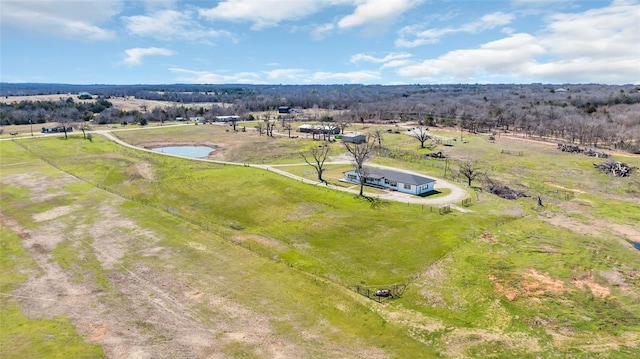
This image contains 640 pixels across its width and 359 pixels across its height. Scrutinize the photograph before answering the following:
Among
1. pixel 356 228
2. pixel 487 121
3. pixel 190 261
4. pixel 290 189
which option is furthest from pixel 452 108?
pixel 190 261

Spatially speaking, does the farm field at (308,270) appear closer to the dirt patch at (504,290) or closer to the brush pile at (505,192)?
the dirt patch at (504,290)

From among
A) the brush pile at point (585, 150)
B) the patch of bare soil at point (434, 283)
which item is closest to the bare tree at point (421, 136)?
the brush pile at point (585, 150)

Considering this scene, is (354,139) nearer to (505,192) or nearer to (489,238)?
(505,192)

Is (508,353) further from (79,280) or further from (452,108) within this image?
(452,108)

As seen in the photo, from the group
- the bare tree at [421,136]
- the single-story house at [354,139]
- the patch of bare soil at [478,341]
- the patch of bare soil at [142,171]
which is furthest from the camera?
the single-story house at [354,139]

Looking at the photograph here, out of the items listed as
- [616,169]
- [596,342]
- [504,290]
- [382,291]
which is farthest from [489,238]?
[616,169]

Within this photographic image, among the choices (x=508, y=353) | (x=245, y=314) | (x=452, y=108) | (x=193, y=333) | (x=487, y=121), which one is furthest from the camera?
(x=452, y=108)

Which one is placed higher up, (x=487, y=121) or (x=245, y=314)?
(x=487, y=121)
